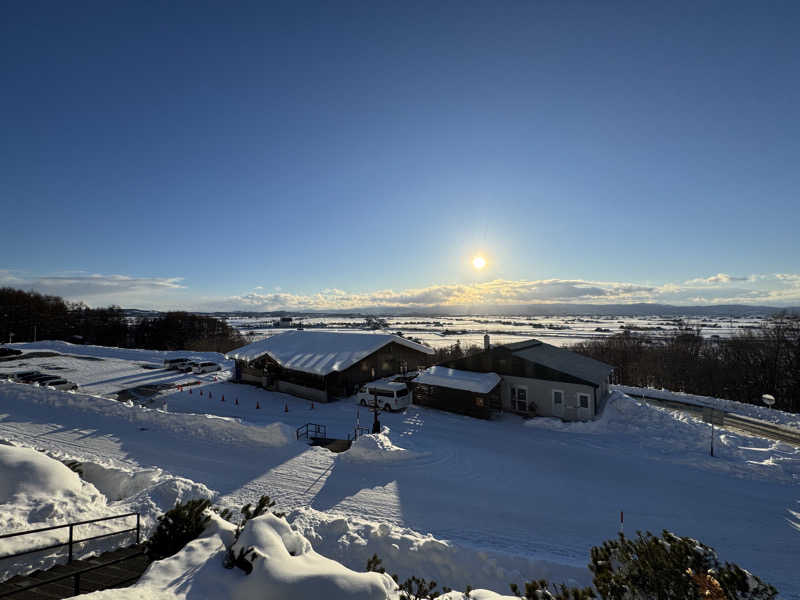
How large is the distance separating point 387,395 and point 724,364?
50076 millimetres

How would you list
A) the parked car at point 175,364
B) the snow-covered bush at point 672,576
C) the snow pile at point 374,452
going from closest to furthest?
the snow-covered bush at point 672,576, the snow pile at point 374,452, the parked car at point 175,364

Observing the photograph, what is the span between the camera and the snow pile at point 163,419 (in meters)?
18.3

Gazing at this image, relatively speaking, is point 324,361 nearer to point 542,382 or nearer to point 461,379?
point 461,379

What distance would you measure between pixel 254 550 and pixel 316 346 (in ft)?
89.4

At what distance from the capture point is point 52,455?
1492 centimetres

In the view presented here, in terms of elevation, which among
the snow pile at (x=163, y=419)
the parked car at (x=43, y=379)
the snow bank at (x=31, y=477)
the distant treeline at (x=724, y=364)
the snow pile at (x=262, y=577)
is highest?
the snow pile at (x=262, y=577)

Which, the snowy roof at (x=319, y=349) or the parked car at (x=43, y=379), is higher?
the snowy roof at (x=319, y=349)

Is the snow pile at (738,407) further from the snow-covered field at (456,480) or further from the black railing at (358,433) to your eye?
the black railing at (358,433)

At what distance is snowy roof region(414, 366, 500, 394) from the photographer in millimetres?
23766

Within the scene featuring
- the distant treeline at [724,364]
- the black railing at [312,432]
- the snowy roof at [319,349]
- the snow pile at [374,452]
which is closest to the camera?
the snow pile at [374,452]

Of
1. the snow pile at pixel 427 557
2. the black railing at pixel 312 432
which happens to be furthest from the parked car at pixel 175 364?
the snow pile at pixel 427 557

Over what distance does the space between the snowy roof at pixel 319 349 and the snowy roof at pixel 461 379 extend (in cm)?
588

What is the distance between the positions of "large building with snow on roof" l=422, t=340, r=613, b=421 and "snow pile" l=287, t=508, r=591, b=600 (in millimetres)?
14450

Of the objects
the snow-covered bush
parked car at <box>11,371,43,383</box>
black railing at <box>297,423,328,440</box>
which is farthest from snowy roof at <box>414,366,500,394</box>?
parked car at <box>11,371,43,383</box>
